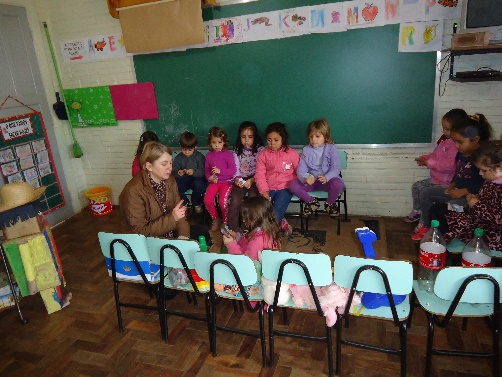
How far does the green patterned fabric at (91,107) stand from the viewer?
15.9ft

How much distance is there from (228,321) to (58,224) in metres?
3.16

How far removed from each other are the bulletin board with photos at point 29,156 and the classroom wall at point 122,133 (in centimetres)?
28

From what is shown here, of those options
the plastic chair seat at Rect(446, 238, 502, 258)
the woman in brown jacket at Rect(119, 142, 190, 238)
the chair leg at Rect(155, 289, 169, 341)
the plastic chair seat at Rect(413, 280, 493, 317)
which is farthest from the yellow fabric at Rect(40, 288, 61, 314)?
the plastic chair seat at Rect(446, 238, 502, 258)

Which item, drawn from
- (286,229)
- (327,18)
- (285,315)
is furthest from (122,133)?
(285,315)

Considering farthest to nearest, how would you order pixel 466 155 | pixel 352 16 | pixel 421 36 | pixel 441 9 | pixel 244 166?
pixel 244 166
pixel 352 16
pixel 421 36
pixel 441 9
pixel 466 155

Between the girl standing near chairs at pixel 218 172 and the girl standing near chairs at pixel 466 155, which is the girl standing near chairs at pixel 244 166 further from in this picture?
the girl standing near chairs at pixel 466 155

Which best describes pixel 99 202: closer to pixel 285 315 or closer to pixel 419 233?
pixel 285 315

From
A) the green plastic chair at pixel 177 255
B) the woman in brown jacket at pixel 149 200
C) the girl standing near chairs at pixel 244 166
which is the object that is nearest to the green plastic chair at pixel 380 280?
the green plastic chair at pixel 177 255

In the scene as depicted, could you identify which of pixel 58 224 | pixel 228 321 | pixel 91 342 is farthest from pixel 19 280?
pixel 58 224

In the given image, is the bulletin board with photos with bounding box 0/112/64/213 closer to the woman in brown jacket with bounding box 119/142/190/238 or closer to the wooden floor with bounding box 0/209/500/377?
the wooden floor with bounding box 0/209/500/377

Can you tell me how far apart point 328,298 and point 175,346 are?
1155 mm

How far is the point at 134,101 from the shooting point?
4.67 meters

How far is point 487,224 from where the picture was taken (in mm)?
2518

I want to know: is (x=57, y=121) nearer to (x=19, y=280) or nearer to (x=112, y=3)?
(x=112, y=3)
